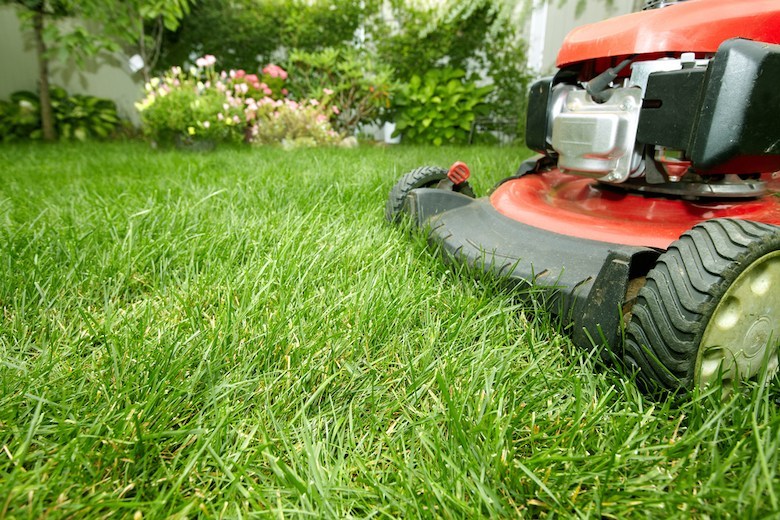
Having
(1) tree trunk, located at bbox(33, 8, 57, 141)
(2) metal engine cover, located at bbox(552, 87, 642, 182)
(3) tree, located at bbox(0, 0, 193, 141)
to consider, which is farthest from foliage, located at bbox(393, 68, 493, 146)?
(2) metal engine cover, located at bbox(552, 87, 642, 182)

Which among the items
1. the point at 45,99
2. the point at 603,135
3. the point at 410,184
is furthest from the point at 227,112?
the point at 603,135

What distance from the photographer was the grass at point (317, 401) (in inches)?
25.1

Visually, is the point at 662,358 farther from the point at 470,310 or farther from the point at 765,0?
the point at 765,0

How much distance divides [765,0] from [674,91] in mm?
333

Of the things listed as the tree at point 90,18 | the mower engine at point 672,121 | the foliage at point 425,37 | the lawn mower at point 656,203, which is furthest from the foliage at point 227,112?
the mower engine at point 672,121

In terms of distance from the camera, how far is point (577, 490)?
0.64m

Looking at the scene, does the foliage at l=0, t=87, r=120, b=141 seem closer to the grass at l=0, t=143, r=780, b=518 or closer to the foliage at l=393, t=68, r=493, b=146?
the foliage at l=393, t=68, r=493, b=146

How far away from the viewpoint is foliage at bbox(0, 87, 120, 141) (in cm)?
538

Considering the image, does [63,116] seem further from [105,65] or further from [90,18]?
[90,18]

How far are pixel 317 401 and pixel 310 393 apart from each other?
0.02 metres

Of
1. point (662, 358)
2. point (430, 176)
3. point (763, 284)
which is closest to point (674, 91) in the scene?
point (763, 284)

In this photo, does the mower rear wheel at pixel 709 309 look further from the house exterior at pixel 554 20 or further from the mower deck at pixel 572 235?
the house exterior at pixel 554 20

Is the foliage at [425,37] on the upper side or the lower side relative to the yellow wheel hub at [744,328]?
upper

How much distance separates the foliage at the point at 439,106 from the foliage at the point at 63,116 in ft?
12.0
